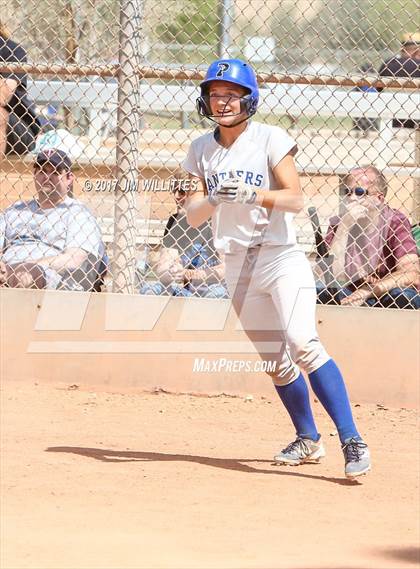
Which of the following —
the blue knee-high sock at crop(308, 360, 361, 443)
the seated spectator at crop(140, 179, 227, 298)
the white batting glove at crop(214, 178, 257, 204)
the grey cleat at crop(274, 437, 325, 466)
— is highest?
the white batting glove at crop(214, 178, 257, 204)

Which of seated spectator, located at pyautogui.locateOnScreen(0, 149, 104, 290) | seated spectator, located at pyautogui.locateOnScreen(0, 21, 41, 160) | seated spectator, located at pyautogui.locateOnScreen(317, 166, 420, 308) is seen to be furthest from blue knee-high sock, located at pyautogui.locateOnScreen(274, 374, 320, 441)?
seated spectator, located at pyautogui.locateOnScreen(0, 21, 41, 160)

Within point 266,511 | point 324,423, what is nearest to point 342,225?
point 324,423

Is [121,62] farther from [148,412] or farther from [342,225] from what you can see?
[148,412]

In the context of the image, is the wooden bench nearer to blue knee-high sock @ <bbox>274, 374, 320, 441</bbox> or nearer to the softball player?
the softball player

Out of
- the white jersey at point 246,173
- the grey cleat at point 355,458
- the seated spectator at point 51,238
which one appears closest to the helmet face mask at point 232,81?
the white jersey at point 246,173

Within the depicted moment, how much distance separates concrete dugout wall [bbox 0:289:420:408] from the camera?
6.91 m

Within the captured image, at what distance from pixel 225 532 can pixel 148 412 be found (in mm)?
2402

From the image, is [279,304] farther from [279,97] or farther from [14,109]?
[14,109]

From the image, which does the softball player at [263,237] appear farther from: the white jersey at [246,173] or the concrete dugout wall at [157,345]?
the concrete dugout wall at [157,345]

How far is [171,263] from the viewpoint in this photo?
737cm

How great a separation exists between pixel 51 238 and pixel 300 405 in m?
2.55

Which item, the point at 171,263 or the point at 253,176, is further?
the point at 171,263

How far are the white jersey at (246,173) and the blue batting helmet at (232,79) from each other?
152mm

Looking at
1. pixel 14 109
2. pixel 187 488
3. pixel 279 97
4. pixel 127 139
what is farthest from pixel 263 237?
→ pixel 14 109
